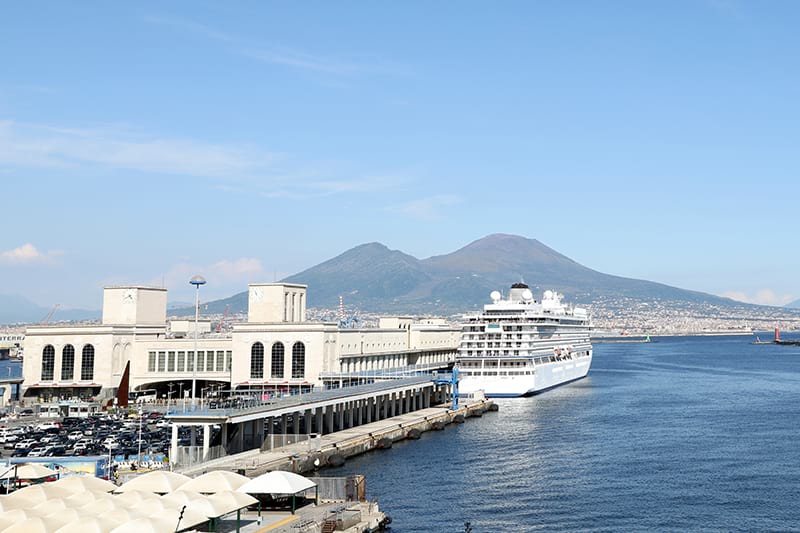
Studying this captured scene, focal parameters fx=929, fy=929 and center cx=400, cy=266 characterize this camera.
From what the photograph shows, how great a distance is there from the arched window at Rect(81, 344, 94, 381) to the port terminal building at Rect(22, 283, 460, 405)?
101 millimetres

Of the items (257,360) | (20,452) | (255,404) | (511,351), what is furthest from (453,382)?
(20,452)

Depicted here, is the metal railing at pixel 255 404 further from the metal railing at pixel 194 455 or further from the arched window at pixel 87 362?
the arched window at pixel 87 362

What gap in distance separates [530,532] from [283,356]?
178ft

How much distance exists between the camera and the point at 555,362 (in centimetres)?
12144

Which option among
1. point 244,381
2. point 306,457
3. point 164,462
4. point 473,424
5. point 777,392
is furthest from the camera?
point 777,392

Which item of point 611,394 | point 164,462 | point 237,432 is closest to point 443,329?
point 611,394

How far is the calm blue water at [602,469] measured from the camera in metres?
44.0

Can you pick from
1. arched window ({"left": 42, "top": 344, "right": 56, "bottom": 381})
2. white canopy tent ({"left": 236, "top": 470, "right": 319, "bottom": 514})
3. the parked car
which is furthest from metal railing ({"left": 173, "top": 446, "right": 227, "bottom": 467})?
arched window ({"left": 42, "top": 344, "right": 56, "bottom": 381})

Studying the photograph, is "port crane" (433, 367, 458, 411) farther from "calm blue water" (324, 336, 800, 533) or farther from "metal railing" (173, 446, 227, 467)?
"metal railing" (173, 446, 227, 467)

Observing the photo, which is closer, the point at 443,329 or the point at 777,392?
the point at 777,392

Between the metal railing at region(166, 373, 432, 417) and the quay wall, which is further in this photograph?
the metal railing at region(166, 373, 432, 417)

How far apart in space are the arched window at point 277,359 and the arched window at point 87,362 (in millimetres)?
18410

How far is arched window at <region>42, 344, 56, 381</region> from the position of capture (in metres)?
93.4

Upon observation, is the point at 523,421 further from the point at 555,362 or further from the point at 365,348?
the point at 555,362
